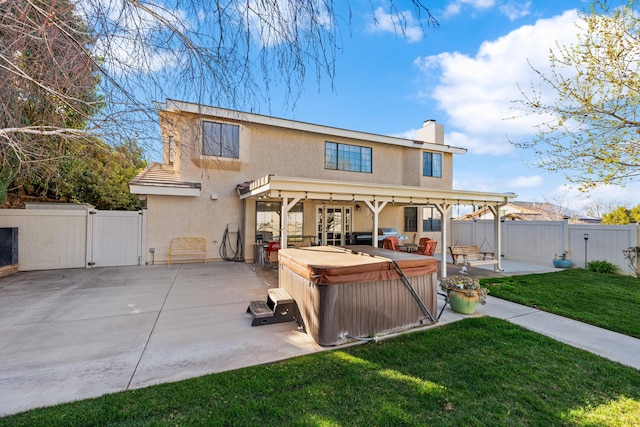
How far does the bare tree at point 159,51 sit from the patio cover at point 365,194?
4.12 m

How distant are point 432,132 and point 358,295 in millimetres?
14460

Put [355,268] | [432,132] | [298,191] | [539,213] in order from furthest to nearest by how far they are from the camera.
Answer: [539,213], [432,132], [298,191], [355,268]

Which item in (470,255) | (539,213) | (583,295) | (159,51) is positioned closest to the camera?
(159,51)

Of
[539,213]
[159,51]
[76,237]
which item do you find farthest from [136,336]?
[539,213]

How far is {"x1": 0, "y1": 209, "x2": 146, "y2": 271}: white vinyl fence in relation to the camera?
8628 millimetres

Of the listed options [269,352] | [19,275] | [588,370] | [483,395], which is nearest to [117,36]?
Result: [269,352]

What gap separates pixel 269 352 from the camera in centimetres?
362

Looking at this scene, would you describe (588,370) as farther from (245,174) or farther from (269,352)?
(245,174)

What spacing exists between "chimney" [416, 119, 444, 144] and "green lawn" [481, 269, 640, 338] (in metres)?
9.15

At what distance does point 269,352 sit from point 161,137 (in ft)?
9.56

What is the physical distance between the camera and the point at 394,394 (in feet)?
8.95

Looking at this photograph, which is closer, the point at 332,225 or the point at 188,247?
the point at 188,247

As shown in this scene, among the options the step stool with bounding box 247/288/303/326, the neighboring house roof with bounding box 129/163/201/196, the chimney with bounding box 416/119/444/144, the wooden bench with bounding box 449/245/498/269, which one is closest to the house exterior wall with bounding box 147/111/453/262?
the neighboring house roof with bounding box 129/163/201/196

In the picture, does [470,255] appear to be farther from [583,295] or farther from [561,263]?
[561,263]
